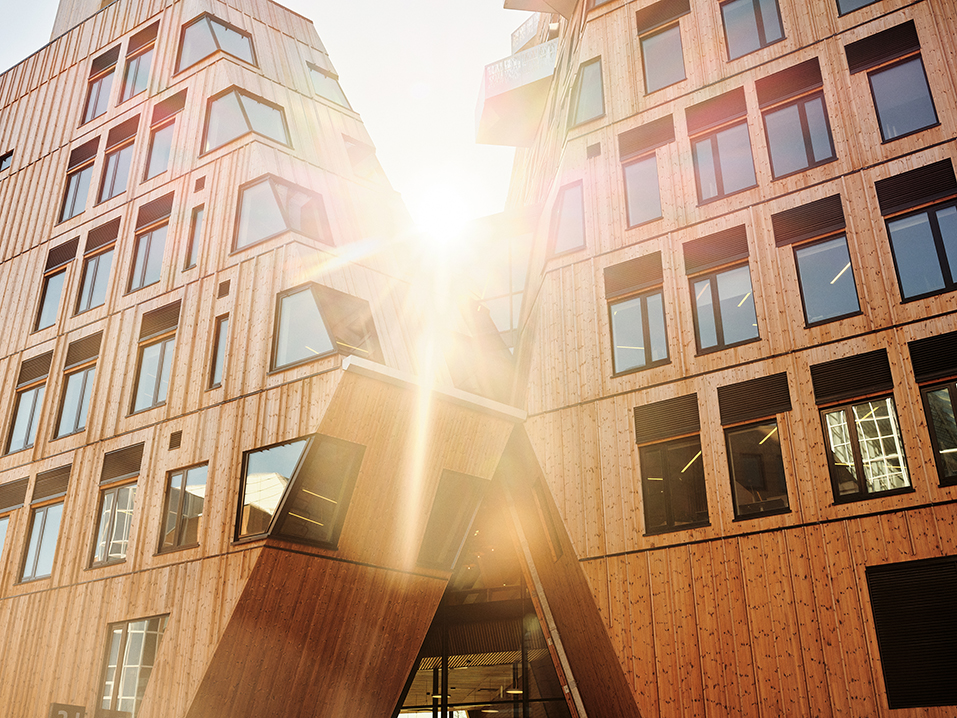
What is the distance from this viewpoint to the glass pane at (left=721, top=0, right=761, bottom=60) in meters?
17.3

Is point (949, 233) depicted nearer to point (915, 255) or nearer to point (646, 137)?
point (915, 255)

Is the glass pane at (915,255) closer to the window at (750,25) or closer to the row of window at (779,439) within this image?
the row of window at (779,439)

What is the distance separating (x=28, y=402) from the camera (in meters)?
21.7

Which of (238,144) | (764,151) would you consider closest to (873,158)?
(764,151)

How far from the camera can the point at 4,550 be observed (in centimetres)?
1973

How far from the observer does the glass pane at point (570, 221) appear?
18569 mm

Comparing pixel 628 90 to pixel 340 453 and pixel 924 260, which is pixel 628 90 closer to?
pixel 924 260

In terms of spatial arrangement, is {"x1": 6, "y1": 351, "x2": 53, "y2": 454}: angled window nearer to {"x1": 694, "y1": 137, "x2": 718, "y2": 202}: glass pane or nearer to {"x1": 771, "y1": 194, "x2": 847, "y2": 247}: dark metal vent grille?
{"x1": 694, "y1": 137, "x2": 718, "y2": 202}: glass pane

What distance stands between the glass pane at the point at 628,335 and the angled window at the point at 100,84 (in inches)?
688

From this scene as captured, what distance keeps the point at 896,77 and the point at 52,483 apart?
2018 cm

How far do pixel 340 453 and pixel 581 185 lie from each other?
8.26 meters

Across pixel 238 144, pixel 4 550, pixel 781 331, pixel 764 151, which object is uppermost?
pixel 238 144

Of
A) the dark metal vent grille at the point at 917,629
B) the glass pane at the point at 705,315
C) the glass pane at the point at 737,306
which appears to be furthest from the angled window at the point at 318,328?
the dark metal vent grille at the point at 917,629

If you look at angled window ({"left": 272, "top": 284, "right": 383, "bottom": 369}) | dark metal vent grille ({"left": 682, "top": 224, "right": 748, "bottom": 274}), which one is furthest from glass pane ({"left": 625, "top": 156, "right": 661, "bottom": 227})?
angled window ({"left": 272, "top": 284, "right": 383, "bottom": 369})
